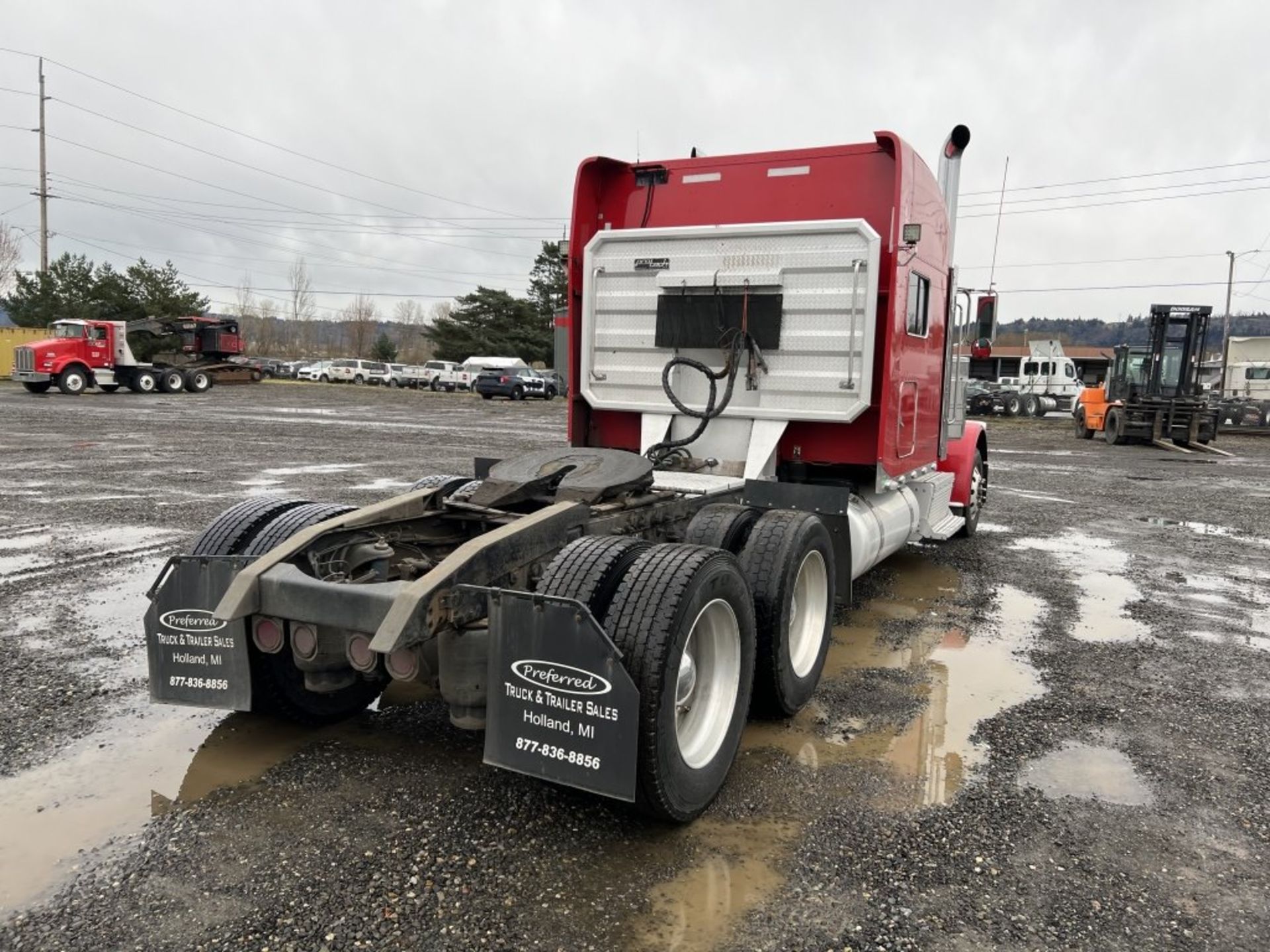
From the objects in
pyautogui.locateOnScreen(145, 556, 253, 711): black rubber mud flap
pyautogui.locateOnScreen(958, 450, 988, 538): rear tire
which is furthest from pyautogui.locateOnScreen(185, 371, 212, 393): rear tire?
pyautogui.locateOnScreen(145, 556, 253, 711): black rubber mud flap

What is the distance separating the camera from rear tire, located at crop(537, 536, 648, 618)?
336 cm

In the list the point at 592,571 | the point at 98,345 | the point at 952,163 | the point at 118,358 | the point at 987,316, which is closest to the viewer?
the point at 592,571

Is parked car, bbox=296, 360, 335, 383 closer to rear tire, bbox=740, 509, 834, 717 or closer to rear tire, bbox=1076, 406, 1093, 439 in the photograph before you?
rear tire, bbox=1076, 406, 1093, 439

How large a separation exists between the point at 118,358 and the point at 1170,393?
1400 inches

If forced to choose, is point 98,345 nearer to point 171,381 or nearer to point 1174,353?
point 171,381

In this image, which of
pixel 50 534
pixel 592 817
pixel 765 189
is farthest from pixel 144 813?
pixel 50 534

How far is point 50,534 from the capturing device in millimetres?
8430

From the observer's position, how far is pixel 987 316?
8203 millimetres

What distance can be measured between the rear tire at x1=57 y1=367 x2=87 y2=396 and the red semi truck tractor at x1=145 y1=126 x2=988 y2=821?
3255 cm

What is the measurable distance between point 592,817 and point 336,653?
1.18 m

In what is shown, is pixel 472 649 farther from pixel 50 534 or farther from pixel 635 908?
pixel 50 534

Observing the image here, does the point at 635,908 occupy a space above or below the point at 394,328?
below

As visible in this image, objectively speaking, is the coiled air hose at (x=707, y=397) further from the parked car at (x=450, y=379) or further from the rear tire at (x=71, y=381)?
the parked car at (x=450, y=379)

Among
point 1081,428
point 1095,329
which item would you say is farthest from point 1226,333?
point 1095,329
